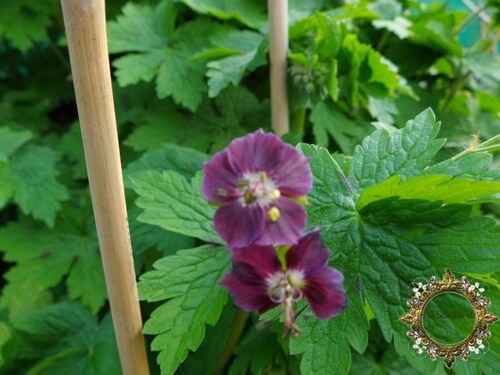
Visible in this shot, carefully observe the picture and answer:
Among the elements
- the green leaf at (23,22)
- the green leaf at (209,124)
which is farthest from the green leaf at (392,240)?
the green leaf at (23,22)

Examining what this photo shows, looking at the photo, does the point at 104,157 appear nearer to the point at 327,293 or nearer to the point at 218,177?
the point at 218,177

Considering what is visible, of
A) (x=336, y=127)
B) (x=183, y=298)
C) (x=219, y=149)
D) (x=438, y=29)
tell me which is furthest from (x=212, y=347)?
(x=438, y=29)

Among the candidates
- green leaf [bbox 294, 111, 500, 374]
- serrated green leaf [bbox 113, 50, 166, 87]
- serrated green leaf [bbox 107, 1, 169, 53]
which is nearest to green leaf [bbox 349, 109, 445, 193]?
green leaf [bbox 294, 111, 500, 374]

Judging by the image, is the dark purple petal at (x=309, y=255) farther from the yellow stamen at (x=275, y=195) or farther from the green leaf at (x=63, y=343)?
the green leaf at (x=63, y=343)

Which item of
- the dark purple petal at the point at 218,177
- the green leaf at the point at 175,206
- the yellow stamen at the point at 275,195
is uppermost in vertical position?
the green leaf at the point at 175,206

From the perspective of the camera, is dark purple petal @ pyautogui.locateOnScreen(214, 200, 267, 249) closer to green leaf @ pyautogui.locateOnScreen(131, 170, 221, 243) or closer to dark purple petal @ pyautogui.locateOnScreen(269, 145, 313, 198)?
dark purple petal @ pyautogui.locateOnScreen(269, 145, 313, 198)

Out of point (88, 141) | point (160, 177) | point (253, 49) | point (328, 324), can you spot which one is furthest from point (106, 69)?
point (253, 49)

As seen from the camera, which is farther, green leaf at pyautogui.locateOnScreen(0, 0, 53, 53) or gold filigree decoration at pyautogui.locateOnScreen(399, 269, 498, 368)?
green leaf at pyautogui.locateOnScreen(0, 0, 53, 53)
